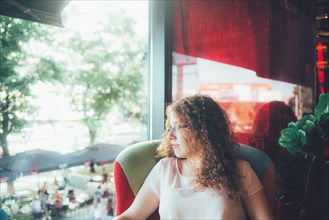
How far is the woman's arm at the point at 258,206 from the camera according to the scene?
124cm

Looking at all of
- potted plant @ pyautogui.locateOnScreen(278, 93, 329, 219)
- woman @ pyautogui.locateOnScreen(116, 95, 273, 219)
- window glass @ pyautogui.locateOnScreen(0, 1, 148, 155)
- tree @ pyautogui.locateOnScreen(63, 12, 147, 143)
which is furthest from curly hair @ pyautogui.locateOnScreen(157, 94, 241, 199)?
tree @ pyautogui.locateOnScreen(63, 12, 147, 143)

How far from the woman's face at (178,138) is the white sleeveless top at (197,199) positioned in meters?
0.10

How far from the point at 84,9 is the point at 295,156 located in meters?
1.79

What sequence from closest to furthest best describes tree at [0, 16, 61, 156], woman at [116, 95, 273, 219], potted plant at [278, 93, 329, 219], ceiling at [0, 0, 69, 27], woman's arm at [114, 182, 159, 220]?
potted plant at [278, 93, 329, 219]
woman at [116, 95, 273, 219]
woman's arm at [114, 182, 159, 220]
ceiling at [0, 0, 69, 27]
tree at [0, 16, 61, 156]

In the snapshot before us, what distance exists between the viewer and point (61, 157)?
88.5 inches

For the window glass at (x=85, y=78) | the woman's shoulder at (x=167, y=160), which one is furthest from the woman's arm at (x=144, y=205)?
the window glass at (x=85, y=78)

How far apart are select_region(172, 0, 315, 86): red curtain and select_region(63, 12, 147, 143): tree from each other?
525 mm

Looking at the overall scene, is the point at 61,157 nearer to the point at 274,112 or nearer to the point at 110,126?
the point at 110,126

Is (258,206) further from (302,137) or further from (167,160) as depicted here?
(167,160)

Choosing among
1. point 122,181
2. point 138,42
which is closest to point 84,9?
point 138,42

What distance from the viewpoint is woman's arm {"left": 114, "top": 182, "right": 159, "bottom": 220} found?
139 centimetres

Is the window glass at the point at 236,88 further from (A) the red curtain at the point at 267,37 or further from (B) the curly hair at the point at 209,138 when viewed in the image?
(B) the curly hair at the point at 209,138

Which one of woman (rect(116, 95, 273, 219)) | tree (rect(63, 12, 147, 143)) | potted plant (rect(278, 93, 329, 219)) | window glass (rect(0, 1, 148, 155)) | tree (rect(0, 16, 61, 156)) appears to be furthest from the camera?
tree (rect(63, 12, 147, 143))

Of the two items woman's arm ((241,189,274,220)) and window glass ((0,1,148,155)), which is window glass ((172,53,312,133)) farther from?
woman's arm ((241,189,274,220))
